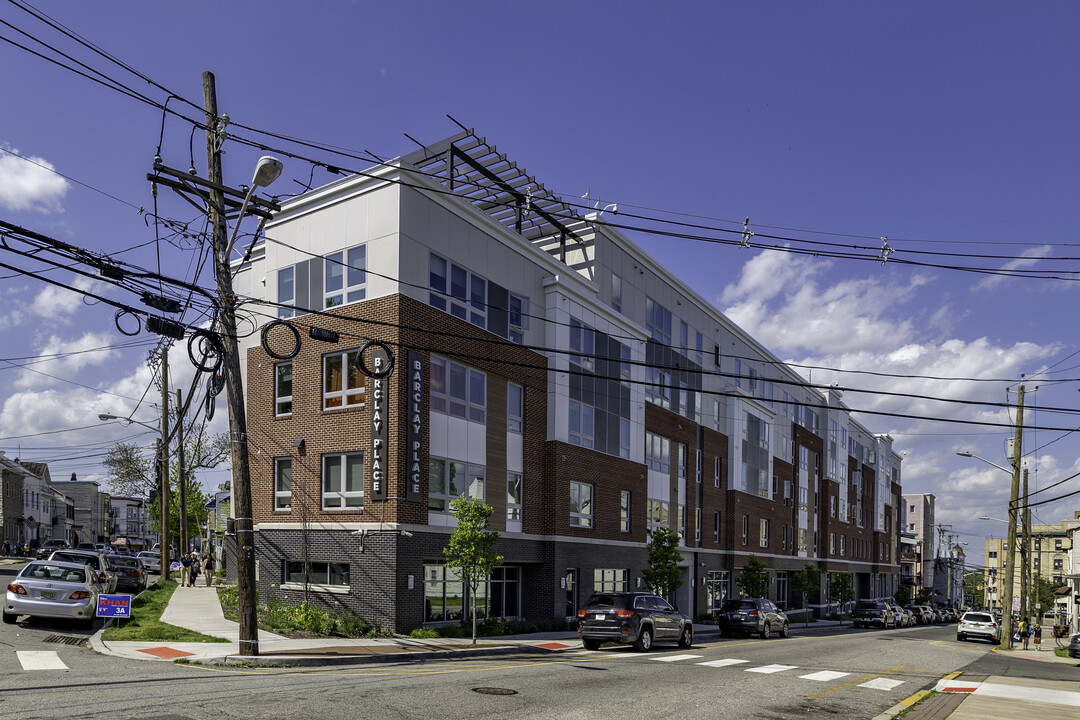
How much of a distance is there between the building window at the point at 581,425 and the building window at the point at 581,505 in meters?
1.55

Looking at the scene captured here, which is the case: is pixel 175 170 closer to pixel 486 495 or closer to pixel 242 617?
pixel 242 617

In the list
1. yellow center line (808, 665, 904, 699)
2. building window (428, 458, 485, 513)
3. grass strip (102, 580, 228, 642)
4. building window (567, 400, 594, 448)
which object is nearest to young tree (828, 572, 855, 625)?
building window (567, 400, 594, 448)

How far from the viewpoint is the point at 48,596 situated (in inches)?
795

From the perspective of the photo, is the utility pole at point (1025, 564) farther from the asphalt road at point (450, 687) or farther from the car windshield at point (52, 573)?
the car windshield at point (52, 573)

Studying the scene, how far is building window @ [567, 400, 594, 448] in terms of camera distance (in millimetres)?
32594

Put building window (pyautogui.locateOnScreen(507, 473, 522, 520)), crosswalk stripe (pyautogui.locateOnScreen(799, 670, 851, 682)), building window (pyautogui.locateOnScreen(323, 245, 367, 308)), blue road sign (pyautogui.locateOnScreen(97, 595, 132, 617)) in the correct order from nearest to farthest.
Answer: crosswalk stripe (pyautogui.locateOnScreen(799, 670, 851, 682))
blue road sign (pyautogui.locateOnScreen(97, 595, 132, 617))
building window (pyautogui.locateOnScreen(323, 245, 367, 308))
building window (pyautogui.locateOnScreen(507, 473, 522, 520))

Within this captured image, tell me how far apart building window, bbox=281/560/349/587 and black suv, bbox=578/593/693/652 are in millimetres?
6766

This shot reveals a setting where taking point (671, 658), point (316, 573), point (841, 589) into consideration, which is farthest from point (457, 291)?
point (841, 589)

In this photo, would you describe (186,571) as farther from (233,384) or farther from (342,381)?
(233,384)

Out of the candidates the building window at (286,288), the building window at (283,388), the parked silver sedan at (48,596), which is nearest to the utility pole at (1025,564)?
the building window at (283,388)

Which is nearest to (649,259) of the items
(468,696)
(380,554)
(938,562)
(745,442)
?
(745,442)

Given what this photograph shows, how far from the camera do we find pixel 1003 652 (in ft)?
121

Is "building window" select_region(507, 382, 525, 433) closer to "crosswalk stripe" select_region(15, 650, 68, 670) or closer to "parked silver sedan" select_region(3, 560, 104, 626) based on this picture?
"parked silver sedan" select_region(3, 560, 104, 626)

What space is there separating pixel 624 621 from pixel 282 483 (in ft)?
36.0
